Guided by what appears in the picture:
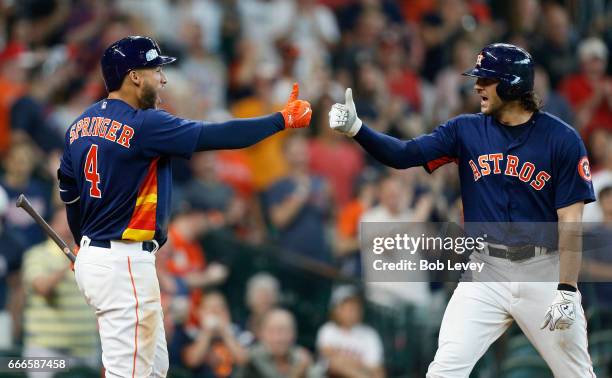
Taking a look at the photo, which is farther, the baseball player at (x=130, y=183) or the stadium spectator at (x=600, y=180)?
the stadium spectator at (x=600, y=180)

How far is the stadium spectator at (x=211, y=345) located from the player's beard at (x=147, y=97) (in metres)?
3.39

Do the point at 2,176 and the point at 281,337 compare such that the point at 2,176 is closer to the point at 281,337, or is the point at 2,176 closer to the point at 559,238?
the point at 281,337

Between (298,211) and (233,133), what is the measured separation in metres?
4.67

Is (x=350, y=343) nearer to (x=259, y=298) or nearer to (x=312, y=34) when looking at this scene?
(x=259, y=298)

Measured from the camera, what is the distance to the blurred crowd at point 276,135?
962 centimetres

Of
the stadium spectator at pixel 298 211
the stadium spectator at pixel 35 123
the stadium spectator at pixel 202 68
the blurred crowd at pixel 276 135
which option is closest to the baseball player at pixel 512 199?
the blurred crowd at pixel 276 135

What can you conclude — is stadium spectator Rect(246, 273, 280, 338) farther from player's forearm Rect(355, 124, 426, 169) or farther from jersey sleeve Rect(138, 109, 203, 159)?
jersey sleeve Rect(138, 109, 203, 159)

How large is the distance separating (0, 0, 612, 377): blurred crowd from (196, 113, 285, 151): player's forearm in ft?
8.47

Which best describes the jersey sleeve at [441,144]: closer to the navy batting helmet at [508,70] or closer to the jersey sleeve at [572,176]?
the navy batting helmet at [508,70]

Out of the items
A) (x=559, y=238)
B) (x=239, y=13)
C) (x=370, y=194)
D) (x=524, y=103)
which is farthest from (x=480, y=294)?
(x=239, y=13)

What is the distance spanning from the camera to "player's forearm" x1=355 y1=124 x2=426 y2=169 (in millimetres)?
6926

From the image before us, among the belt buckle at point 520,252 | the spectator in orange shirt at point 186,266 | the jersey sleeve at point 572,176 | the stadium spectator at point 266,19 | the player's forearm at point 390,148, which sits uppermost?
the stadium spectator at point 266,19

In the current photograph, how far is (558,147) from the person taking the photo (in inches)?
260

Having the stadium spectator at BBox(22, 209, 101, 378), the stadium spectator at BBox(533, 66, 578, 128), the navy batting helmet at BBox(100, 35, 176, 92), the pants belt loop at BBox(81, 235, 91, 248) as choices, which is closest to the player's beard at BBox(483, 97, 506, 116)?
the navy batting helmet at BBox(100, 35, 176, 92)
